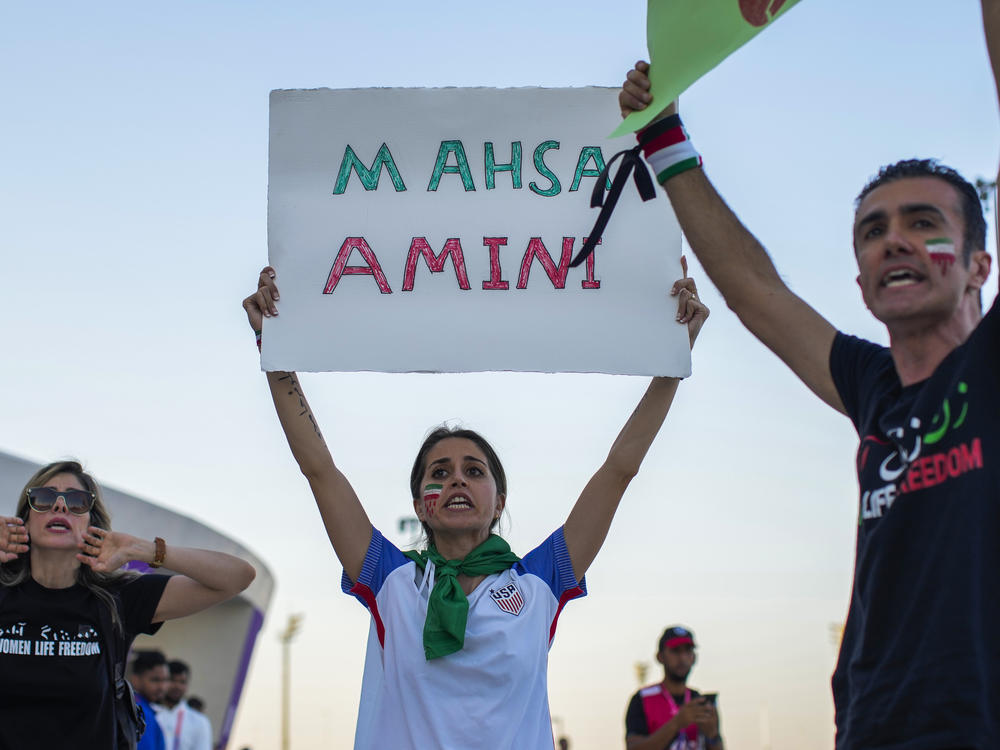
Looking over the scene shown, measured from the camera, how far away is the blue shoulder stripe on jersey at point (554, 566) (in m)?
3.83

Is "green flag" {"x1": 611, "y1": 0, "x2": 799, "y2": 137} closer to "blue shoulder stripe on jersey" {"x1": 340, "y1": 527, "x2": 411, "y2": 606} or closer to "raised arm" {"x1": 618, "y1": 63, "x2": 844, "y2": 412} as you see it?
"raised arm" {"x1": 618, "y1": 63, "x2": 844, "y2": 412}

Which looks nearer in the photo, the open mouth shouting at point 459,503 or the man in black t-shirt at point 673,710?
the open mouth shouting at point 459,503

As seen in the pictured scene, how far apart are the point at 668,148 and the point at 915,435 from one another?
931 millimetres

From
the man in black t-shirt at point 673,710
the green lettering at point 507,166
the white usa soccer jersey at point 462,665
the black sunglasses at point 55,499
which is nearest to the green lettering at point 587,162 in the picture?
the green lettering at point 507,166

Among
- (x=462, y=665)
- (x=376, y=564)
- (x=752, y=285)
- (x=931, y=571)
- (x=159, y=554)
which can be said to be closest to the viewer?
(x=931, y=571)

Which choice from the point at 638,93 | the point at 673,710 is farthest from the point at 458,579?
the point at 673,710

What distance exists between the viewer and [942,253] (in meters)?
2.23

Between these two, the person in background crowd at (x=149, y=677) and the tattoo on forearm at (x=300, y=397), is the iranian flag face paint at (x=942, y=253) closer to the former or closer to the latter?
the tattoo on forearm at (x=300, y=397)

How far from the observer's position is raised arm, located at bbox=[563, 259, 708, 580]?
154 inches

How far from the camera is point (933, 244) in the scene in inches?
87.9

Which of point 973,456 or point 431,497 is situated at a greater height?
point 431,497

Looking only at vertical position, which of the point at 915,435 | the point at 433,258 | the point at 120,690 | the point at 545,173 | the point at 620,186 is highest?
the point at 545,173

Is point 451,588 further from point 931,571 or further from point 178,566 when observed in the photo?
point 931,571

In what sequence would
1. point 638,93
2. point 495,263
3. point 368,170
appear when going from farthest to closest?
point 368,170, point 495,263, point 638,93
